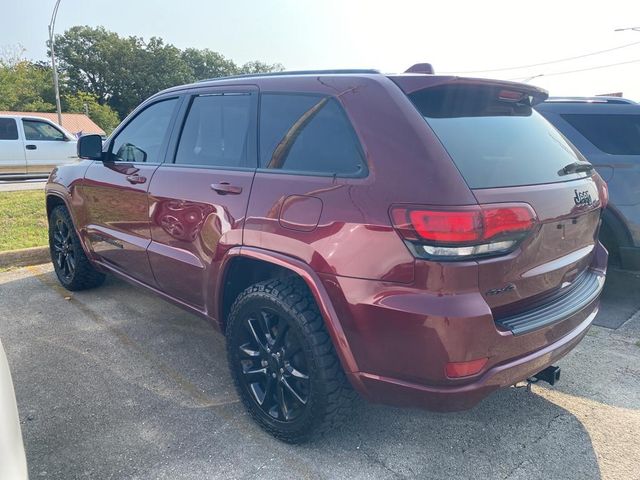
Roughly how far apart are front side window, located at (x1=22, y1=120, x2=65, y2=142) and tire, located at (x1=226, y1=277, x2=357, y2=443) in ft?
41.0

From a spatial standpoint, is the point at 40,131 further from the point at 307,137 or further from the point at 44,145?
the point at 307,137

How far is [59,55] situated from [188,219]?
199 ft

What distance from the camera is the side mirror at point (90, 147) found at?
378cm

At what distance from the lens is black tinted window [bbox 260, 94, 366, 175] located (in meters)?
2.21

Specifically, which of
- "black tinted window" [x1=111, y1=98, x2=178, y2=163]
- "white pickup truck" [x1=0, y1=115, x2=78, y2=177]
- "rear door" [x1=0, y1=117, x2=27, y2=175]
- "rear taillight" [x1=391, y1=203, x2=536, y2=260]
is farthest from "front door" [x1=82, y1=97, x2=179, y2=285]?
"rear door" [x1=0, y1=117, x2=27, y2=175]

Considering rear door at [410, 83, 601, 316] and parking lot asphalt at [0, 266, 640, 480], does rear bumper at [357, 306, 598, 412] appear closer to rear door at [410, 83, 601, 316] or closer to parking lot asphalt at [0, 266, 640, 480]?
rear door at [410, 83, 601, 316]

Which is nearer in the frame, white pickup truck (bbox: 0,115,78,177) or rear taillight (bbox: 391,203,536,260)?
rear taillight (bbox: 391,203,536,260)

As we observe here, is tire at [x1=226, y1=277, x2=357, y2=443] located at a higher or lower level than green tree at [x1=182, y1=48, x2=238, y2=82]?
lower

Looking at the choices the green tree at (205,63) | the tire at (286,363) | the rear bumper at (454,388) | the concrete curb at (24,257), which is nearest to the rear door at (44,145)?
the concrete curb at (24,257)

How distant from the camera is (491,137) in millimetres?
2254

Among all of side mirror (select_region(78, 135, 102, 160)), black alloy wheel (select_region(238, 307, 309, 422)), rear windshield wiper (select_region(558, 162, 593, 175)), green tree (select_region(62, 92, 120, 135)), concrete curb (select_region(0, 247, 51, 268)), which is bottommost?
concrete curb (select_region(0, 247, 51, 268))

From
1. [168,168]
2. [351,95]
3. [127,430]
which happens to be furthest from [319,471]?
[168,168]

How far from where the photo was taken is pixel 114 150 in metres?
3.88

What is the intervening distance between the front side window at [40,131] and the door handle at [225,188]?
12.2 metres
